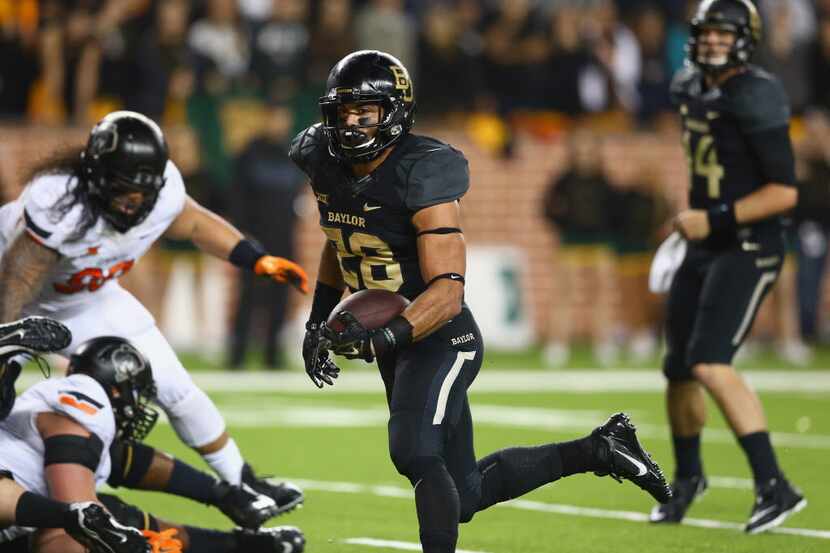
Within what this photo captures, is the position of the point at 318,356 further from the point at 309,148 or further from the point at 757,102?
the point at 757,102

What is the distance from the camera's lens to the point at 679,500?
20.0ft

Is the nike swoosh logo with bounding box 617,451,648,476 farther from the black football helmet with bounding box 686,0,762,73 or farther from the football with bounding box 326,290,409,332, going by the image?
the black football helmet with bounding box 686,0,762,73

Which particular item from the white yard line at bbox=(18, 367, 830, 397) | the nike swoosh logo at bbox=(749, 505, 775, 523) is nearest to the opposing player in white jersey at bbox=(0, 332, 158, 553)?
the nike swoosh logo at bbox=(749, 505, 775, 523)

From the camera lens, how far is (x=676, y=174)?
1527 centimetres

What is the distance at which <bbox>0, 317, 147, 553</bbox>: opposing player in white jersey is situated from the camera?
4367 mm

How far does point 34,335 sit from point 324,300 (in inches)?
38.3

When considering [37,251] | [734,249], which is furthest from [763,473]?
[37,251]

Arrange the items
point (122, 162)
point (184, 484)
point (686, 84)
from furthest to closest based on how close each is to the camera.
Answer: point (686, 84) → point (184, 484) → point (122, 162)

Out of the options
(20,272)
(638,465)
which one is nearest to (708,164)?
(638,465)

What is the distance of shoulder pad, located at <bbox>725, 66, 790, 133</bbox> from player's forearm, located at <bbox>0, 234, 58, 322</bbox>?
2632mm

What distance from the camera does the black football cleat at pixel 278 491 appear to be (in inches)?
215

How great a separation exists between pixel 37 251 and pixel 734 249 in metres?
2.63

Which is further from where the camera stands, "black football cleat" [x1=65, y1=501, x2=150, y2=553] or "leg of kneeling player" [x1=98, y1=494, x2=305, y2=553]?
"leg of kneeling player" [x1=98, y1=494, x2=305, y2=553]

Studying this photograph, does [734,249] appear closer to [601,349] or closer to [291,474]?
[291,474]
